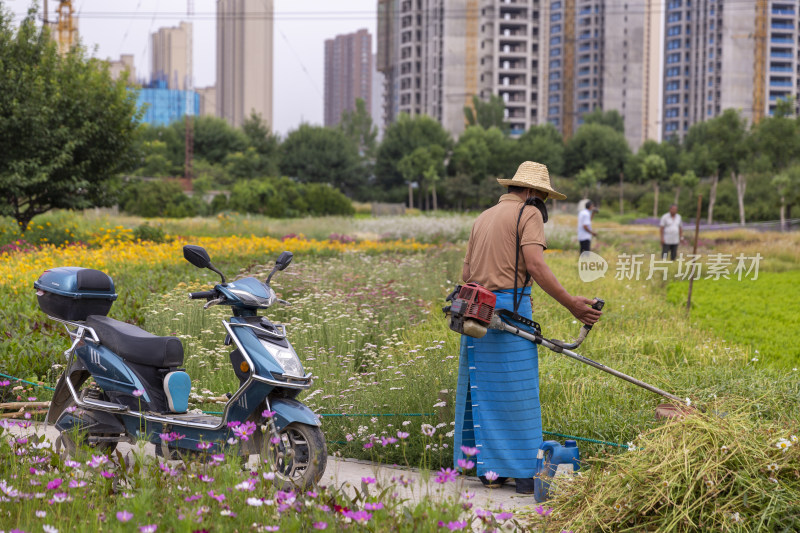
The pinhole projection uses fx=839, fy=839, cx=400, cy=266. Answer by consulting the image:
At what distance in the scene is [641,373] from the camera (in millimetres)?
6402

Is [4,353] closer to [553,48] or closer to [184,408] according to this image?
[184,408]

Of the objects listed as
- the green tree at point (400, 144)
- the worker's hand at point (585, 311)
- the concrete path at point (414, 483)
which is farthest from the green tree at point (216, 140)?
the worker's hand at point (585, 311)

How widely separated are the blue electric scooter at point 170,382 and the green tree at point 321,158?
191 ft

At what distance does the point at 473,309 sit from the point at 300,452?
45.7 inches

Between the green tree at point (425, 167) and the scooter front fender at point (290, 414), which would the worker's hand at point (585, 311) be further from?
the green tree at point (425, 167)

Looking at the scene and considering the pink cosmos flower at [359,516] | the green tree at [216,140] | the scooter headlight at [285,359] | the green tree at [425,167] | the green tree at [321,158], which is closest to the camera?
the pink cosmos flower at [359,516]

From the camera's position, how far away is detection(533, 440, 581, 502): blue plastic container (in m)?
4.29

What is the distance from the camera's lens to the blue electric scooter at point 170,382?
426cm

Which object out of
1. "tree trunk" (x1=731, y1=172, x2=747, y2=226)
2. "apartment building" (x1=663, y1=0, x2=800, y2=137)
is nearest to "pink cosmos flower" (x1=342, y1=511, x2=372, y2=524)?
"tree trunk" (x1=731, y1=172, x2=747, y2=226)

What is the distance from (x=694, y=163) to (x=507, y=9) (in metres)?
39.0

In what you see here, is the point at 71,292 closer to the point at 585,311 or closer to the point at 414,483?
the point at 414,483

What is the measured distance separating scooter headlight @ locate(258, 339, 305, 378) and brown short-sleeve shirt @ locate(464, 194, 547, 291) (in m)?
1.15

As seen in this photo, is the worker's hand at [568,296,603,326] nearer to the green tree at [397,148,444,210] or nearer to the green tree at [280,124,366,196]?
the green tree at [397,148,444,210]

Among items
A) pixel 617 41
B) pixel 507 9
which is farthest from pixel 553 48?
pixel 507 9
